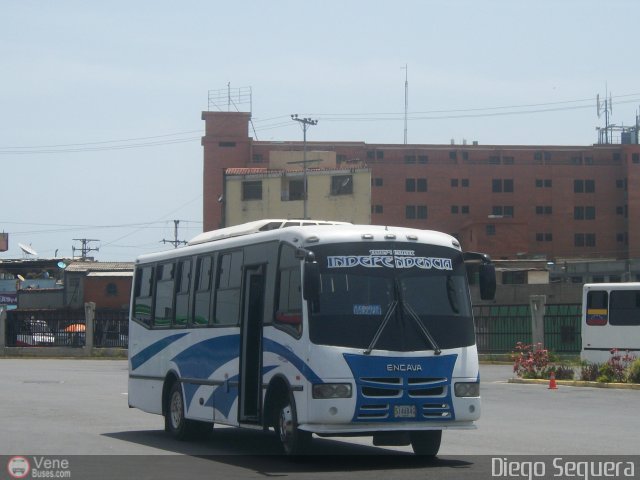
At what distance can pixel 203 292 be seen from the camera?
16.8 m

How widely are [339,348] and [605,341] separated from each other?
2501cm

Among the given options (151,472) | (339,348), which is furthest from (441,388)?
(151,472)

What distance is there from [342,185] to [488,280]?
Result: 247 ft

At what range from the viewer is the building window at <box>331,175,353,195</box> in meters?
89.6

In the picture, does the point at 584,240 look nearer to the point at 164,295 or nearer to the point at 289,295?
the point at 164,295

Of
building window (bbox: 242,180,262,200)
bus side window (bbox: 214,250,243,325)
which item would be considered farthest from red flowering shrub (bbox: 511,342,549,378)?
building window (bbox: 242,180,262,200)

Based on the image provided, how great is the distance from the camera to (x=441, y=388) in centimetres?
1373

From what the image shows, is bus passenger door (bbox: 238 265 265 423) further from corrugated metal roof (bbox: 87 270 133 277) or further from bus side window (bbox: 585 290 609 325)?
corrugated metal roof (bbox: 87 270 133 277)

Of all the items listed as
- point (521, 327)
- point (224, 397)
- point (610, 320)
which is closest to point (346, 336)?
point (224, 397)

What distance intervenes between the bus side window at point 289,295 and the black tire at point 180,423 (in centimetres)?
353

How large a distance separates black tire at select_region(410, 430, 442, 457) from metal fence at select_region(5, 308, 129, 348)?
4051 cm

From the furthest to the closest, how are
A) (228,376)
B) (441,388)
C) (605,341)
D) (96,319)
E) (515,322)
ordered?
(96,319) < (515,322) < (605,341) < (228,376) < (441,388)

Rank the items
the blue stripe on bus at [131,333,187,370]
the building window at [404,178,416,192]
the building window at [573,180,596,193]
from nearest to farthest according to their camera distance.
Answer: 1. the blue stripe on bus at [131,333,187,370]
2. the building window at [404,178,416,192]
3. the building window at [573,180,596,193]

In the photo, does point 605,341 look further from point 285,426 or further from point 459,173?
point 459,173
